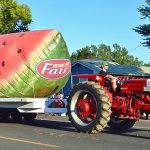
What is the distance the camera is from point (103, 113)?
11961mm

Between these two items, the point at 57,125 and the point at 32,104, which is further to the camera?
the point at 57,125

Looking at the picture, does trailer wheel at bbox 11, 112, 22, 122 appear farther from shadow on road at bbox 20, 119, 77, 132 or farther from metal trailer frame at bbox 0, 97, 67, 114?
metal trailer frame at bbox 0, 97, 67, 114

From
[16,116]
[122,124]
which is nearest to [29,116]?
[16,116]

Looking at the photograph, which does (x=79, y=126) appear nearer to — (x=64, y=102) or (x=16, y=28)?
(x=64, y=102)

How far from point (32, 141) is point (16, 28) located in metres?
35.7

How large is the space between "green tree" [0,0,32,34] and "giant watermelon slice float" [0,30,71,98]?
2698 cm

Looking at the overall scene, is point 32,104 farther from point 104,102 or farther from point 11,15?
point 11,15

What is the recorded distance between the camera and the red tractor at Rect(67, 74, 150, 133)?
1194cm

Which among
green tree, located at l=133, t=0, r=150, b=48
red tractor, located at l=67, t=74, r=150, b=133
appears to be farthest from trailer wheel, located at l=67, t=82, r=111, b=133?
green tree, located at l=133, t=0, r=150, b=48

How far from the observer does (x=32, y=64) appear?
15516 millimetres

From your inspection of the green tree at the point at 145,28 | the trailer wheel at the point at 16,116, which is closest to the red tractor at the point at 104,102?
the trailer wheel at the point at 16,116

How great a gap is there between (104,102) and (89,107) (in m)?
0.72

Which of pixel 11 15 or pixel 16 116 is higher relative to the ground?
pixel 11 15

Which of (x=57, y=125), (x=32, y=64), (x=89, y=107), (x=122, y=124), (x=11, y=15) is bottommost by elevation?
(x=57, y=125)
